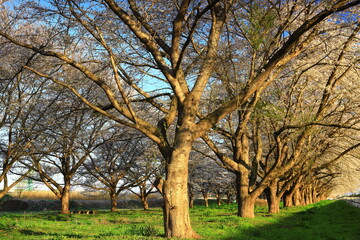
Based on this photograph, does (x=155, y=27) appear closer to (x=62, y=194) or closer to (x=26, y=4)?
(x=26, y=4)

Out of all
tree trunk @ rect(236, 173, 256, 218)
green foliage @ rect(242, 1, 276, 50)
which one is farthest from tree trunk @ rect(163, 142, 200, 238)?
tree trunk @ rect(236, 173, 256, 218)

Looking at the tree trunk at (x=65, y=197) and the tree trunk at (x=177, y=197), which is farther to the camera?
the tree trunk at (x=65, y=197)

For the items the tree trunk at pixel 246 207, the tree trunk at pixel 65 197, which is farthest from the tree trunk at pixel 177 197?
the tree trunk at pixel 65 197

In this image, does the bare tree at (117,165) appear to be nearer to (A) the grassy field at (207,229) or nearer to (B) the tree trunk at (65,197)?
(B) the tree trunk at (65,197)

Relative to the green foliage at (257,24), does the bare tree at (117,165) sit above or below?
below

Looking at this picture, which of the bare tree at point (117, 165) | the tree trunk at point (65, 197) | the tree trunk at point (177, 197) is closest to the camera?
the tree trunk at point (177, 197)

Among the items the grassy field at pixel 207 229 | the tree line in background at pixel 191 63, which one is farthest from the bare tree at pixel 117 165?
the grassy field at pixel 207 229

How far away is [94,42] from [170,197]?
5.25 metres

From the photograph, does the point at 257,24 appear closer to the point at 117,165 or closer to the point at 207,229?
the point at 207,229

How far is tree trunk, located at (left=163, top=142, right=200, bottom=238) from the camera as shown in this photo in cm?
841

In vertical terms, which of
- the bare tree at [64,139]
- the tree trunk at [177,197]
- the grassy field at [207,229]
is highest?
the bare tree at [64,139]

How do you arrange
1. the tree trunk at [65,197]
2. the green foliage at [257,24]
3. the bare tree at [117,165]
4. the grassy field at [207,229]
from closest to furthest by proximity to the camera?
1. the green foliage at [257,24]
2. the grassy field at [207,229]
3. the tree trunk at [65,197]
4. the bare tree at [117,165]

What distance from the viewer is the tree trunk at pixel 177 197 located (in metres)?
8.41

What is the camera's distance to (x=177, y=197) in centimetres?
845
